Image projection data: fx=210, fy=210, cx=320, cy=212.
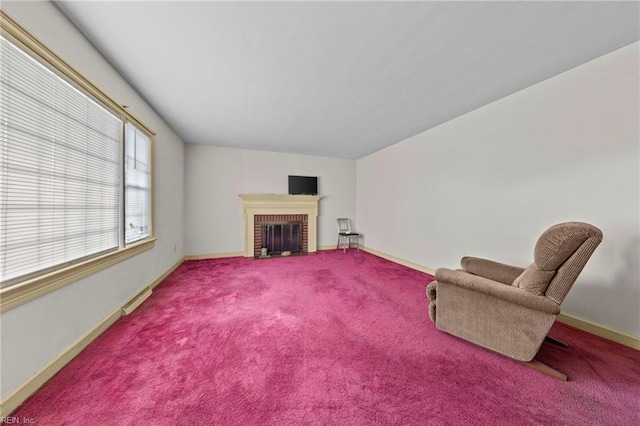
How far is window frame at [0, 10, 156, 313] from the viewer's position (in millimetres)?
1156

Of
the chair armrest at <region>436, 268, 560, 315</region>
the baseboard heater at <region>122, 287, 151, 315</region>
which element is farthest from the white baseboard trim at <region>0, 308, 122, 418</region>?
the chair armrest at <region>436, 268, 560, 315</region>

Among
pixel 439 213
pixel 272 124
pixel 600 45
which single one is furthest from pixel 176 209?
pixel 600 45

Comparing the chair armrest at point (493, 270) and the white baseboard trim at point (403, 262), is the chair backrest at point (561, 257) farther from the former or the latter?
the white baseboard trim at point (403, 262)

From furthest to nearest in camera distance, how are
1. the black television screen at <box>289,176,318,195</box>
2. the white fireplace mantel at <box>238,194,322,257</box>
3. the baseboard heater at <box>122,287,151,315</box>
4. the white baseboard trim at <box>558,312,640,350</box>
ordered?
the black television screen at <box>289,176,318,195</box>
the white fireplace mantel at <box>238,194,322,257</box>
the baseboard heater at <box>122,287,151,315</box>
the white baseboard trim at <box>558,312,640,350</box>

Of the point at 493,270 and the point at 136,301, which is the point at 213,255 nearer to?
the point at 136,301

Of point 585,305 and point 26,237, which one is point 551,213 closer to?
point 585,305

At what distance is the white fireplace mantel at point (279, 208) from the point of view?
4871 mm

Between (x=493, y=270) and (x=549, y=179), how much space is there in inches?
46.7

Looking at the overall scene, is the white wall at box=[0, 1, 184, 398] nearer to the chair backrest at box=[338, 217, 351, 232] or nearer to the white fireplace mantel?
the white fireplace mantel

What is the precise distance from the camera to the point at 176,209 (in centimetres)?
399

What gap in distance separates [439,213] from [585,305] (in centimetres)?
180

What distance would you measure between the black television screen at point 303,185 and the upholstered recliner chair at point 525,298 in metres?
3.95

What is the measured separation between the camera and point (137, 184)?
2.63 metres

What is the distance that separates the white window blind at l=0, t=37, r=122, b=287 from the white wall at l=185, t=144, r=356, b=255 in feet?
8.56
